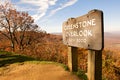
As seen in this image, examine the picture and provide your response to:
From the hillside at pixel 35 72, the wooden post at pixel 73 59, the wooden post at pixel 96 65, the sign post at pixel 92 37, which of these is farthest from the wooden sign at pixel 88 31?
the hillside at pixel 35 72

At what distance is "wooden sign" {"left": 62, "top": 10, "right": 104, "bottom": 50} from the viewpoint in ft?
14.0

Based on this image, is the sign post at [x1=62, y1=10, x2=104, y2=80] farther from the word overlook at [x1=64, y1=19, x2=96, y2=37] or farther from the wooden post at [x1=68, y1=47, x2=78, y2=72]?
the wooden post at [x1=68, y1=47, x2=78, y2=72]

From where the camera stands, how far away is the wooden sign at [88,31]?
14.0 feet

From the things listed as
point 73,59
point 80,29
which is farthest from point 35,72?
point 80,29

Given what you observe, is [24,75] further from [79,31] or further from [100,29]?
[100,29]

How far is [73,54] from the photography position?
24.2ft

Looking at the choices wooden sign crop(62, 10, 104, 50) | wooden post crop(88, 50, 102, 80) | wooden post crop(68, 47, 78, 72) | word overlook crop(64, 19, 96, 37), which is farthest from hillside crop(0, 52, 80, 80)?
wooden post crop(88, 50, 102, 80)

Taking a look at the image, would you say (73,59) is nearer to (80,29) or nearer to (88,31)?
(80,29)

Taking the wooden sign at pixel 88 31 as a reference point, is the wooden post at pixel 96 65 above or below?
below

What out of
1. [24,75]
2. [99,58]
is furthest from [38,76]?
[99,58]

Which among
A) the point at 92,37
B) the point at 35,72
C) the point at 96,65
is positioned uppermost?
the point at 92,37

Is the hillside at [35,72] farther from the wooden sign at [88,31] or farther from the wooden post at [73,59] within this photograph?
the wooden sign at [88,31]

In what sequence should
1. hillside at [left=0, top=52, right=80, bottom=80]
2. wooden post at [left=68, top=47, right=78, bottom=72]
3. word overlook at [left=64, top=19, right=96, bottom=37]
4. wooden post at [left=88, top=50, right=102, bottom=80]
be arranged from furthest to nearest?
1. wooden post at [left=68, top=47, right=78, bottom=72]
2. hillside at [left=0, top=52, right=80, bottom=80]
3. word overlook at [left=64, top=19, right=96, bottom=37]
4. wooden post at [left=88, top=50, right=102, bottom=80]

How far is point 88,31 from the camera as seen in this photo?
492 centimetres
